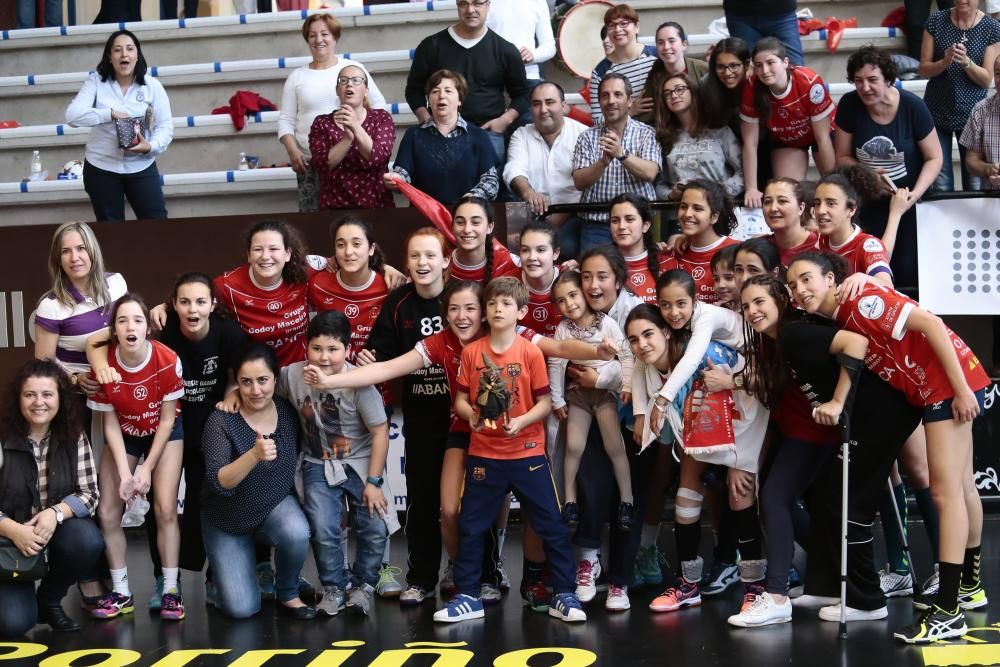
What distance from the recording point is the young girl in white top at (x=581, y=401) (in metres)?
5.45

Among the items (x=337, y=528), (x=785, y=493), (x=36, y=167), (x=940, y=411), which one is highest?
(x=36, y=167)

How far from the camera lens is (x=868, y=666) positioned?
4387 mm

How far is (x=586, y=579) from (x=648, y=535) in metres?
0.45

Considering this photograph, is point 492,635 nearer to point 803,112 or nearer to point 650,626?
point 650,626

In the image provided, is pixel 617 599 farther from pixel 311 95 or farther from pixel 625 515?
pixel 311 95

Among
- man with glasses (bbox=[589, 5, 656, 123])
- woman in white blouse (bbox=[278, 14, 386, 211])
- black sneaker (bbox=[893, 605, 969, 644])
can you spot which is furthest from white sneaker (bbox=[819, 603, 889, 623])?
woman in white blouse (bbox=[278, 14, 386, 211])

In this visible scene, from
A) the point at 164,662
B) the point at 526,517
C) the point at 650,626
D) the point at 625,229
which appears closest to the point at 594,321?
the point at 625,229

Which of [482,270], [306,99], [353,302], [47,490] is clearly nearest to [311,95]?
[306,99]

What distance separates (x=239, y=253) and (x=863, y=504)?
12.6 feet

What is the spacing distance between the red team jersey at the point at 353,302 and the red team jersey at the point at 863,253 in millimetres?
2094

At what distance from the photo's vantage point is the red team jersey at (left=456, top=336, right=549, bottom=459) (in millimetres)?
5195

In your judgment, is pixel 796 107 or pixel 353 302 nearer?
pixel 353 302

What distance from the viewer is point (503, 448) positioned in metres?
5.21

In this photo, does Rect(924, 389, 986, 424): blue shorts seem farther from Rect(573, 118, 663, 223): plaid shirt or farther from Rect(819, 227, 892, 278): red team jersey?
Rect(573, 118, 663, 223): plaid shirt
